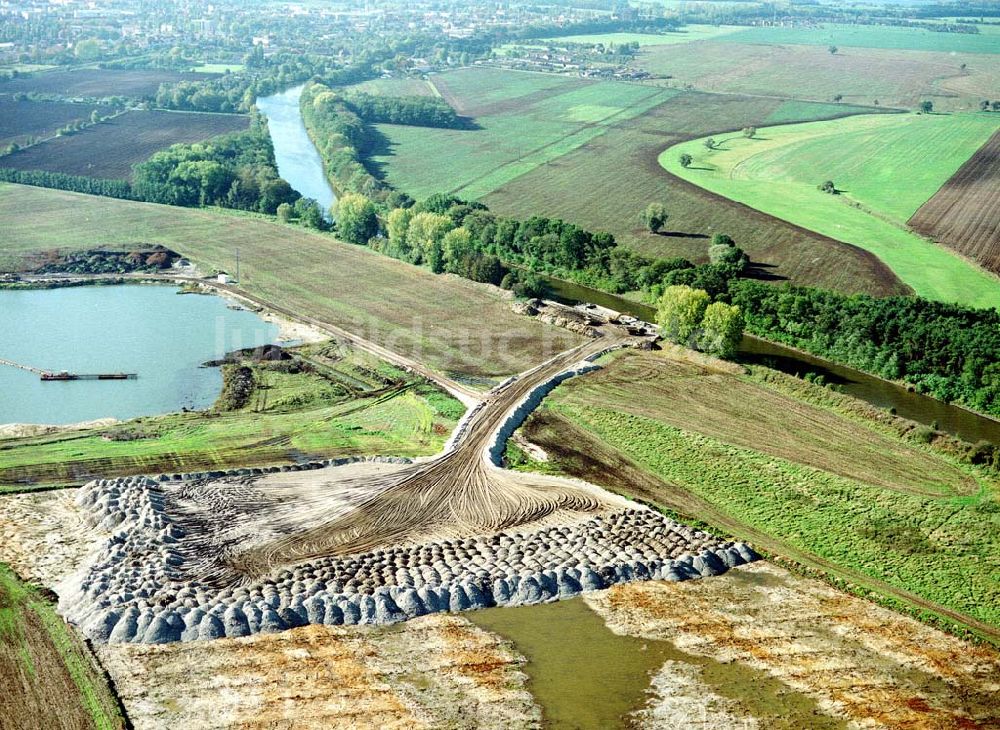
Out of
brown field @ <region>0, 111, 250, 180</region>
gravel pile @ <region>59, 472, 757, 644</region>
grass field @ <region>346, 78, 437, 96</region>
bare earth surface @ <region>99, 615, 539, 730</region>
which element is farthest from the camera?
grass field @ <region>346, 78, 437, 96</region>

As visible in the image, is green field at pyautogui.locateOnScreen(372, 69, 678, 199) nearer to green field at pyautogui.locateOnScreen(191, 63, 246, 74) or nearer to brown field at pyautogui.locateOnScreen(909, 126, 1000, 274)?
green field at pyautogui.locateOnScreen(191, 63, 246, 74)

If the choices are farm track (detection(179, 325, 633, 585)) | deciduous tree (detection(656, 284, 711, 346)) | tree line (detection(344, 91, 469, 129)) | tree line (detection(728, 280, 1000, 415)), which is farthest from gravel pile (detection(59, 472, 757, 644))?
tree line (detection(344, 91, 469, 129))

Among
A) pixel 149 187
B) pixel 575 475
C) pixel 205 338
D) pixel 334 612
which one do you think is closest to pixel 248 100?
pixel 149 187

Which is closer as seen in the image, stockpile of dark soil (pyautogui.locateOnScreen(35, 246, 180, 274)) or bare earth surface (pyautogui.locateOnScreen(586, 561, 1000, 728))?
bare earth surface (pyautogui.locateOnScreen(586, 561, 1000, 728))

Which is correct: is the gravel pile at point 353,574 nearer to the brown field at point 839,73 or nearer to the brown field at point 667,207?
the brown field at point 667,207

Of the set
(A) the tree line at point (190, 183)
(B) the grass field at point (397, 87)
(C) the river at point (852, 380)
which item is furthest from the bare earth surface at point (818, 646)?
(B) the grass field at point (397, 87)

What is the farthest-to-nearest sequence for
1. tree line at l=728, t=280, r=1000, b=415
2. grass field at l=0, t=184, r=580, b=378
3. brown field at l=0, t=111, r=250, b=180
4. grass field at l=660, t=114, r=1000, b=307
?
brown field at l=0, t=111, r=250, b=180
grass field at l=660, t=114, r=1000, b=307
grass field at l=0, t=184, r=580, b=378
tree line at l=728, t=280, r=1000, b=415

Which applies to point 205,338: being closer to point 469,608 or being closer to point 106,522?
point 106,522
